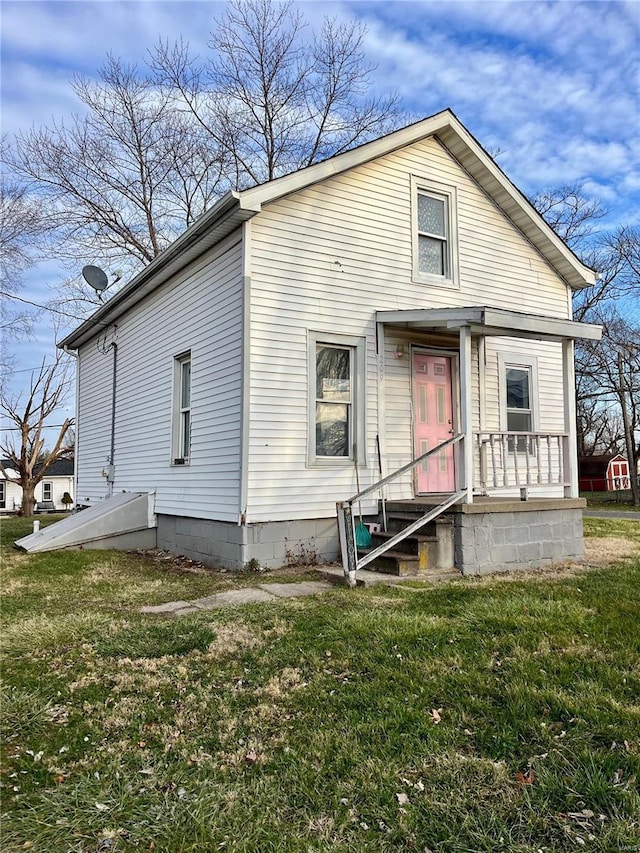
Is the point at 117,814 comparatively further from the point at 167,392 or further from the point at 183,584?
the point at 167,392

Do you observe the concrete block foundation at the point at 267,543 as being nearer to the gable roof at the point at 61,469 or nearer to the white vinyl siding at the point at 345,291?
the white vinyl siding at the point at 345,291

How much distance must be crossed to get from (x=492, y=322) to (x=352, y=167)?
3193 millimetres

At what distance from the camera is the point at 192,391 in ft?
30.7

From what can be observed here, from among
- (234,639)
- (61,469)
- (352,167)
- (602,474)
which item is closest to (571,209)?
(602,474)

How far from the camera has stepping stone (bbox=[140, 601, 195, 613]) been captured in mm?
5660

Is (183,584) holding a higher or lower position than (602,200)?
lower

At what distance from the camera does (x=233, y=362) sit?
7.99 meters

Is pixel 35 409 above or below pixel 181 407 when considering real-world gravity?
above

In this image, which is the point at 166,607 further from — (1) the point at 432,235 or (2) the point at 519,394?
(2) the point at 519,394

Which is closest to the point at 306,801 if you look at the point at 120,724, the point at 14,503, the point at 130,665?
the point at 120,724

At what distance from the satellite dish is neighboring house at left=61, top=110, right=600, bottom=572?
2082mm

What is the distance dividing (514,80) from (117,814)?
29.3 ft

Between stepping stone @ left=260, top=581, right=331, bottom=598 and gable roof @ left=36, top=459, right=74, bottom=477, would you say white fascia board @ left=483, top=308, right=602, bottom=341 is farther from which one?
gable roof @ left=36, top=459, right=74, bottom=477

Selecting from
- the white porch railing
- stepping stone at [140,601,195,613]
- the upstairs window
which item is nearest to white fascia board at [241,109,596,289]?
the upstairs window
